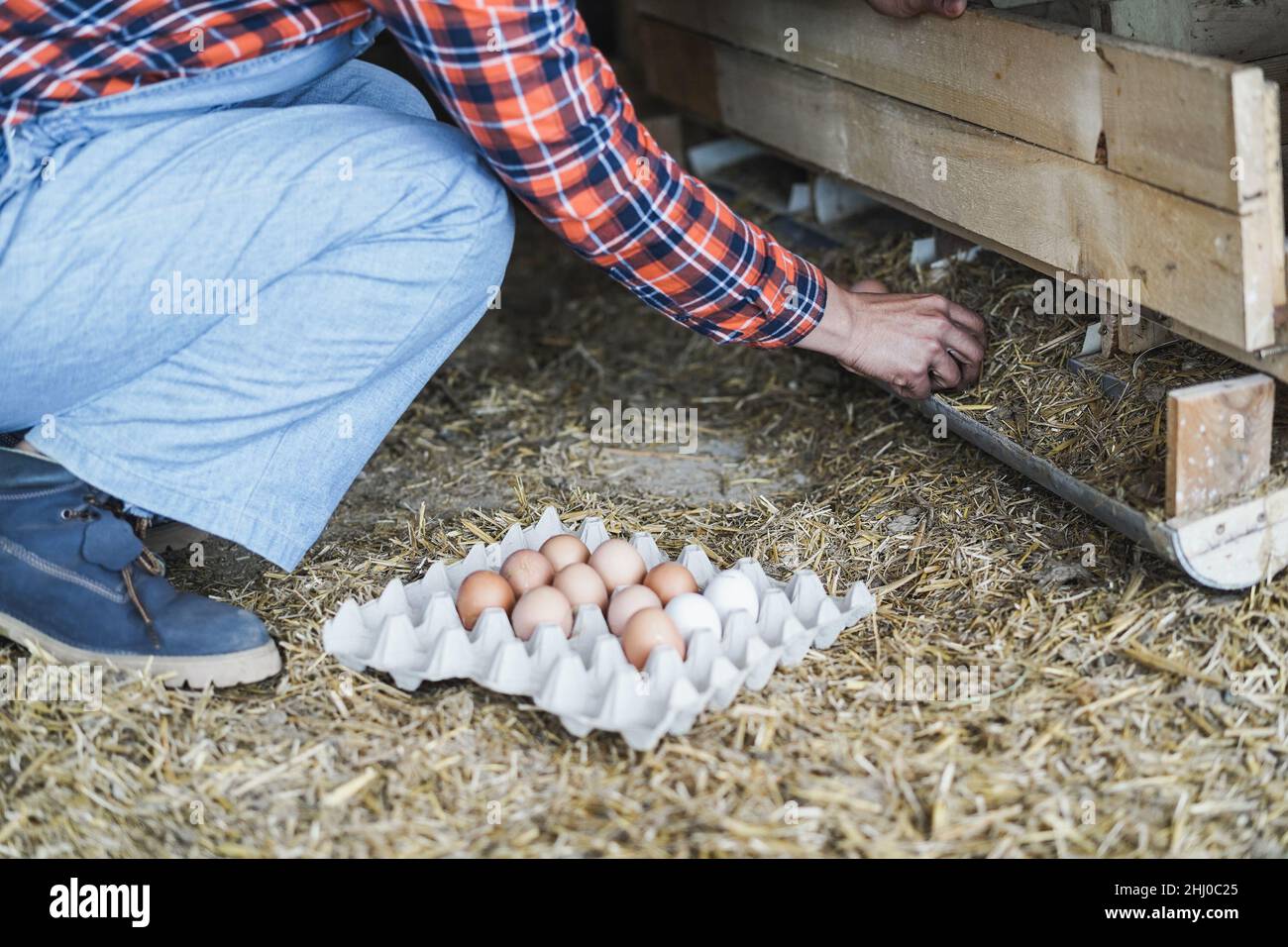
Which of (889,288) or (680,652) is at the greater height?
(889,288)

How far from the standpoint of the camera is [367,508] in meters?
2.70

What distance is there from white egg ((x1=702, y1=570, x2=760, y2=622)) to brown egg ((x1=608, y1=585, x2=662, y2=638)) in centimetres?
9

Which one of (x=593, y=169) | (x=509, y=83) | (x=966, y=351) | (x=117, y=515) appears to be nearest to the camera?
(x=509, y=83)

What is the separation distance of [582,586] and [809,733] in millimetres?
426

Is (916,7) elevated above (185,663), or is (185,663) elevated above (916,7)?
(916,7)

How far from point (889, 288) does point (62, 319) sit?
163 centimetres

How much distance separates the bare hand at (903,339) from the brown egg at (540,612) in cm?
60

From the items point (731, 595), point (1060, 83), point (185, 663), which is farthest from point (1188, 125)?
point (185, 663)

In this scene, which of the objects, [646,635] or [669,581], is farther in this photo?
[669,581]

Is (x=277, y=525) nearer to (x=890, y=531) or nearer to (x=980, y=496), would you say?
(x=890, y=531)

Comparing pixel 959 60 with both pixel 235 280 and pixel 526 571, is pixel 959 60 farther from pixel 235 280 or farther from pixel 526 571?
pixel 235 280

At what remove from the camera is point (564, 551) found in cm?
219
